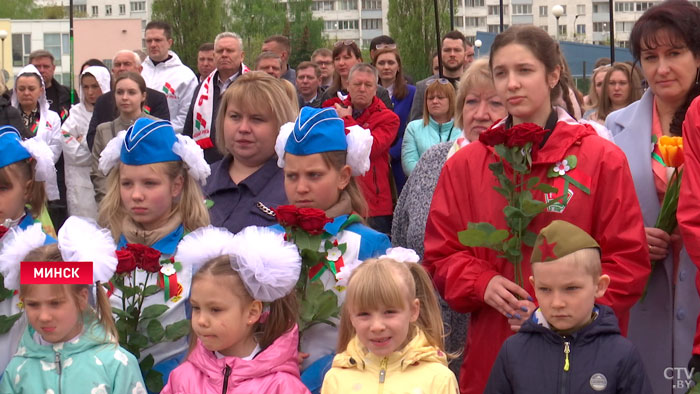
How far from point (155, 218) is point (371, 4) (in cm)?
9669

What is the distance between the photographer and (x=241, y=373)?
14.0ft

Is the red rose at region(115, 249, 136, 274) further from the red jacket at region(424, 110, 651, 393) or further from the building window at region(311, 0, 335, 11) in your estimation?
the building window at region(311, 0, 335, 11)

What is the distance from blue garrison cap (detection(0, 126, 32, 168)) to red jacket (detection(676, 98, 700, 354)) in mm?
3115

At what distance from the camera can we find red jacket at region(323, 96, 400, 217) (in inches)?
363

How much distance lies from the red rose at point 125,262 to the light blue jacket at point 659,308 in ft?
7.17

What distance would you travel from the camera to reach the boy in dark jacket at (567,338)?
389 centimetres

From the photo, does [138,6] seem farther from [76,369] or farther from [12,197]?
[76,369]

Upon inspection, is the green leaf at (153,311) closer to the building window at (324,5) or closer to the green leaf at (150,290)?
the green leaf at (150,290)

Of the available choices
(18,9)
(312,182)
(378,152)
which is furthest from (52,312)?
(18,9)

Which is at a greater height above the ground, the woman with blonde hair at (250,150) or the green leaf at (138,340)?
the woman with blonde hair at (250,150)

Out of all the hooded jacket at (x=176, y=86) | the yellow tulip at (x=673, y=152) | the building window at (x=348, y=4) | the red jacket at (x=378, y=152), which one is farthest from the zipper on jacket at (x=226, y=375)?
the building window at (x=348, y=4)

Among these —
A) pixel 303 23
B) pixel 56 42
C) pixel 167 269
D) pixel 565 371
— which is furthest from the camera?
pixel 303 23

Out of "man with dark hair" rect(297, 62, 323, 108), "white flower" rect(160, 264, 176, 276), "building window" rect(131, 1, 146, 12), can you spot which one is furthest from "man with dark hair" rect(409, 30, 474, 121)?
"building window" rect(131, 1, 146, 12)

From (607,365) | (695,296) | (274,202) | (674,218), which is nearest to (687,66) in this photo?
(674,218)
